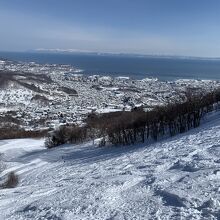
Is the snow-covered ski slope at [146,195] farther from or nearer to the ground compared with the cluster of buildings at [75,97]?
farther from the ground

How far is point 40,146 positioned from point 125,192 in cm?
2648

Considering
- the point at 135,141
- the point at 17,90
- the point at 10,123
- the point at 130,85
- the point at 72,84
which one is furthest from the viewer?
the point at 72,84

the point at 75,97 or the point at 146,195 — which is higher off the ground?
the point at 146,195

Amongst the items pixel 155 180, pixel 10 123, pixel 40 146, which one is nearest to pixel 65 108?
pixel 10 123

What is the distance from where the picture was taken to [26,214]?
343 inches

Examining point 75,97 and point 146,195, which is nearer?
point 146,195

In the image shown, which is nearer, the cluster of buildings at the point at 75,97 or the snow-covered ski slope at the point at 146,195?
the snow-covered ski slope at the point at 146,195

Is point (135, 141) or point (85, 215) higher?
point (85, 215)

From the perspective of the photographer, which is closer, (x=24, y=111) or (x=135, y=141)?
(x=135, y=141)

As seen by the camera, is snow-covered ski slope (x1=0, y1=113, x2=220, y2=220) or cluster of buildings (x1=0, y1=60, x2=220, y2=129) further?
cluster of buildings (x1=0, y1=60, x2=220, y2=129)

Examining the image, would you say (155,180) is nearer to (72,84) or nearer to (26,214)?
(26,214)

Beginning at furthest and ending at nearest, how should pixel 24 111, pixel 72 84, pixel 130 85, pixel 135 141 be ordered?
pixel 72 84
pixel 130 85
pixel 24 111
pixel 135 141

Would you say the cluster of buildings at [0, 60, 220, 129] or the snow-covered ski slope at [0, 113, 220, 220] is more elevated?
the snow-covered ski slope at [0, 113, 220, 220]

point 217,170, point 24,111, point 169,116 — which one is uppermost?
point 217,170
